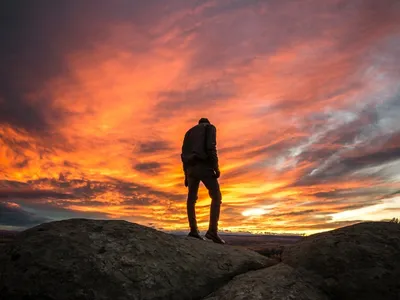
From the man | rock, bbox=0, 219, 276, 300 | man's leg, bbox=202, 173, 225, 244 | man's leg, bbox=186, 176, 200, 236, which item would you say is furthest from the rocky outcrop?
man's leg, bbox=186, 176, 200, 236

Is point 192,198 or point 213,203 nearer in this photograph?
point 213,203

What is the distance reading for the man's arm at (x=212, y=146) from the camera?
8414mm

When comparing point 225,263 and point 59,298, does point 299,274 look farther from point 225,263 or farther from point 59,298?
point 59,298

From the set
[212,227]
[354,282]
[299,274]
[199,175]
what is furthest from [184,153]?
[354,282]

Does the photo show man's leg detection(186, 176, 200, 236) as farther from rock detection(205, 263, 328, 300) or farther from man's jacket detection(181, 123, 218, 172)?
rock detection(205, 263, 328, 300)

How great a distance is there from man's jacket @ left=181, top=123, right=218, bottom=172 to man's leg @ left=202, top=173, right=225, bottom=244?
368 mm

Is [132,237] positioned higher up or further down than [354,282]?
higher up

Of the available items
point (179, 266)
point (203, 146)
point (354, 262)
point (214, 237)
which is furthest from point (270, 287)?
point (203, 146)

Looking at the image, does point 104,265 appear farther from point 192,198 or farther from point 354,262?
point 192,198

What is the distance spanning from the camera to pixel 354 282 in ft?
17.4

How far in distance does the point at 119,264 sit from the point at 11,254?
4.90 feet

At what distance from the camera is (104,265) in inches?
173

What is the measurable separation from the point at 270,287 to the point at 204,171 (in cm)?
399

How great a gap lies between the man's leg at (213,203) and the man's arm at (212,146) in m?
0.32
